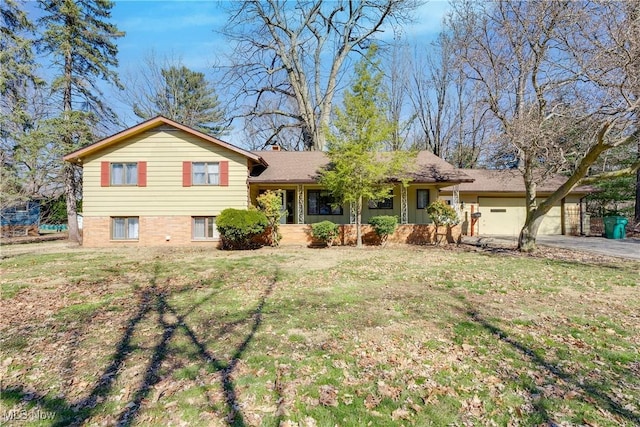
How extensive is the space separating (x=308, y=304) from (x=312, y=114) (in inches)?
785

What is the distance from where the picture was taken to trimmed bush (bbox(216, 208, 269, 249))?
42.2ft

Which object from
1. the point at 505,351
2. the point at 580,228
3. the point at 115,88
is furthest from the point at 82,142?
the point at 580,228

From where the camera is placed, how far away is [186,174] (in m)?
14.4

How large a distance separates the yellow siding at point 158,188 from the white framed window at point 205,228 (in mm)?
312

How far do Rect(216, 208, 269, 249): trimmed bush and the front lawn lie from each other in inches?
205

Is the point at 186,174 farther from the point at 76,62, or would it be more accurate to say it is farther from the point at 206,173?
the point at 76,62

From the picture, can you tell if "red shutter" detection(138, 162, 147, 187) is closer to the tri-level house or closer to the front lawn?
the tri-level house

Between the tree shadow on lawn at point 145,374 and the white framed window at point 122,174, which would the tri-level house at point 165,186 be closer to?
the white framed window at point 122,174

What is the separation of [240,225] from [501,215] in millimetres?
15684

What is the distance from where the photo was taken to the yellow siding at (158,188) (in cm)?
1441

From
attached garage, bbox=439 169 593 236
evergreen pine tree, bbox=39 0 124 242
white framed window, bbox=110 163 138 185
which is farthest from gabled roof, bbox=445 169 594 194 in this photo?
evergreen pine tree, bbox=39 0 124 242

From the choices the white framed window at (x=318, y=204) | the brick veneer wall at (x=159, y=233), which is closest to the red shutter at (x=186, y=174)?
the brick veneer wall at (x=159, y=233)

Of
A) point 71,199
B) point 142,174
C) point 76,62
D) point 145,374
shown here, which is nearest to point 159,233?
point 142,174

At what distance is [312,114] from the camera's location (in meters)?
23.6
